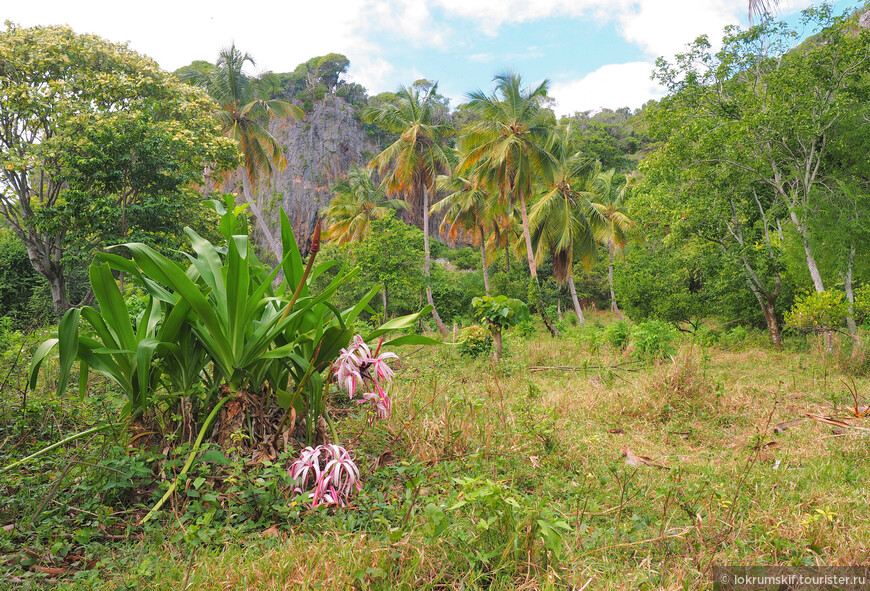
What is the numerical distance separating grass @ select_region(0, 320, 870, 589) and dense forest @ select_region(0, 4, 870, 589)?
2 centimetres

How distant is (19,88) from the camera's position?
10.7m

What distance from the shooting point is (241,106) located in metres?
20.5

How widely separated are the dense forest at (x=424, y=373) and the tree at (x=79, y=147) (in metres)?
0.07

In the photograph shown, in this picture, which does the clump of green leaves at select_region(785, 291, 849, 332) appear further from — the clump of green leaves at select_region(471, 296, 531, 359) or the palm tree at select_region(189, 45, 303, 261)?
the palm tree at select_region(189, 45, 303, 261)

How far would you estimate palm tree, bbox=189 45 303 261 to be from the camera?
20031 millimetres

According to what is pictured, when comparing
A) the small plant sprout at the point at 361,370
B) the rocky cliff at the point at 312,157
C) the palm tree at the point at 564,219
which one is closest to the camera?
the small plant sprout at the point at 361,370

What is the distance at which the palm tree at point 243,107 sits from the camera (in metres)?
20.0

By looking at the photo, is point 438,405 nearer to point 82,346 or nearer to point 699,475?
point 699,475

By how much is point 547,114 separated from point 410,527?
1769 centimetres

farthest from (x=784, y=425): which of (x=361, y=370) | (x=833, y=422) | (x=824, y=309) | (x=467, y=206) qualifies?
(x=467, y=206)

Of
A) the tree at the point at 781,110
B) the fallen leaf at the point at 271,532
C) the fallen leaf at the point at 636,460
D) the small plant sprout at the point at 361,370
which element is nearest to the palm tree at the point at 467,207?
the tree at the point at 781,110

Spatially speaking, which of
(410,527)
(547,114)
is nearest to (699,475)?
(410,527)

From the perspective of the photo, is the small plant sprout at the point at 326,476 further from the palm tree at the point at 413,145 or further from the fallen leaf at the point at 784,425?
the palm tree at the point at 413,145

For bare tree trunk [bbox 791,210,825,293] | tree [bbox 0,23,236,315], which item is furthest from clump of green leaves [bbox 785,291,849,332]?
tree [bbox 0,23,236,315]
